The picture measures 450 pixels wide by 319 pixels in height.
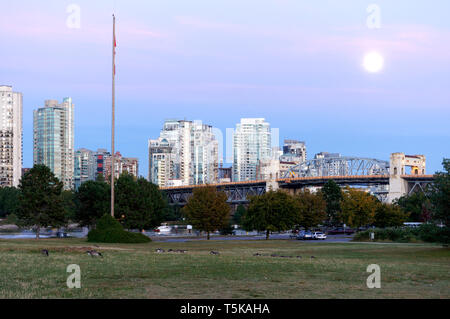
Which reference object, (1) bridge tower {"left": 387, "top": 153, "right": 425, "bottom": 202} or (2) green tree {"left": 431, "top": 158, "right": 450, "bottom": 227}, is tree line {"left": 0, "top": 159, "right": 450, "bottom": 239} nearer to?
(2) green tree {"left": 431, "top": 158, "right": 450, "bottom": 227}

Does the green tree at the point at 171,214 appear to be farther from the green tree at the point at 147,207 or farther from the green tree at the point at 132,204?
the green tree at the point at 132,204

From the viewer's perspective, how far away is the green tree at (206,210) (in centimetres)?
8288

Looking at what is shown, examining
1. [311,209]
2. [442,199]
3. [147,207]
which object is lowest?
[311,209]

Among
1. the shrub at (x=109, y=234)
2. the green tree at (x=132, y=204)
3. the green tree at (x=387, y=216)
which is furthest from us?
the green tree at (x=387, y=216)

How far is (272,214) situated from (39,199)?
1166 inches

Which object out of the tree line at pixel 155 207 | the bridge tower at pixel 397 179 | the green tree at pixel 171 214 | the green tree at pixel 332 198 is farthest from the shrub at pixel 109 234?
the bridge tower at pixel 397 179

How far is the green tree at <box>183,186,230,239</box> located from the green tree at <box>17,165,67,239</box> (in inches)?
672

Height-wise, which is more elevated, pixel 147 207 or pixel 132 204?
pixel 132 204

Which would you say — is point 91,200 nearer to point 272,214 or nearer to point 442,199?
point 272,214

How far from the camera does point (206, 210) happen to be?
82.6 metres

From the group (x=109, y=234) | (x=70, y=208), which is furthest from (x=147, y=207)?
(x=70, y=208)

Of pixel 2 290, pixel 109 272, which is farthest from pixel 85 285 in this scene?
pixel 109 272

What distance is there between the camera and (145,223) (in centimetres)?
8300

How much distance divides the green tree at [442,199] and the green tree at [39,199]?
156 feet
